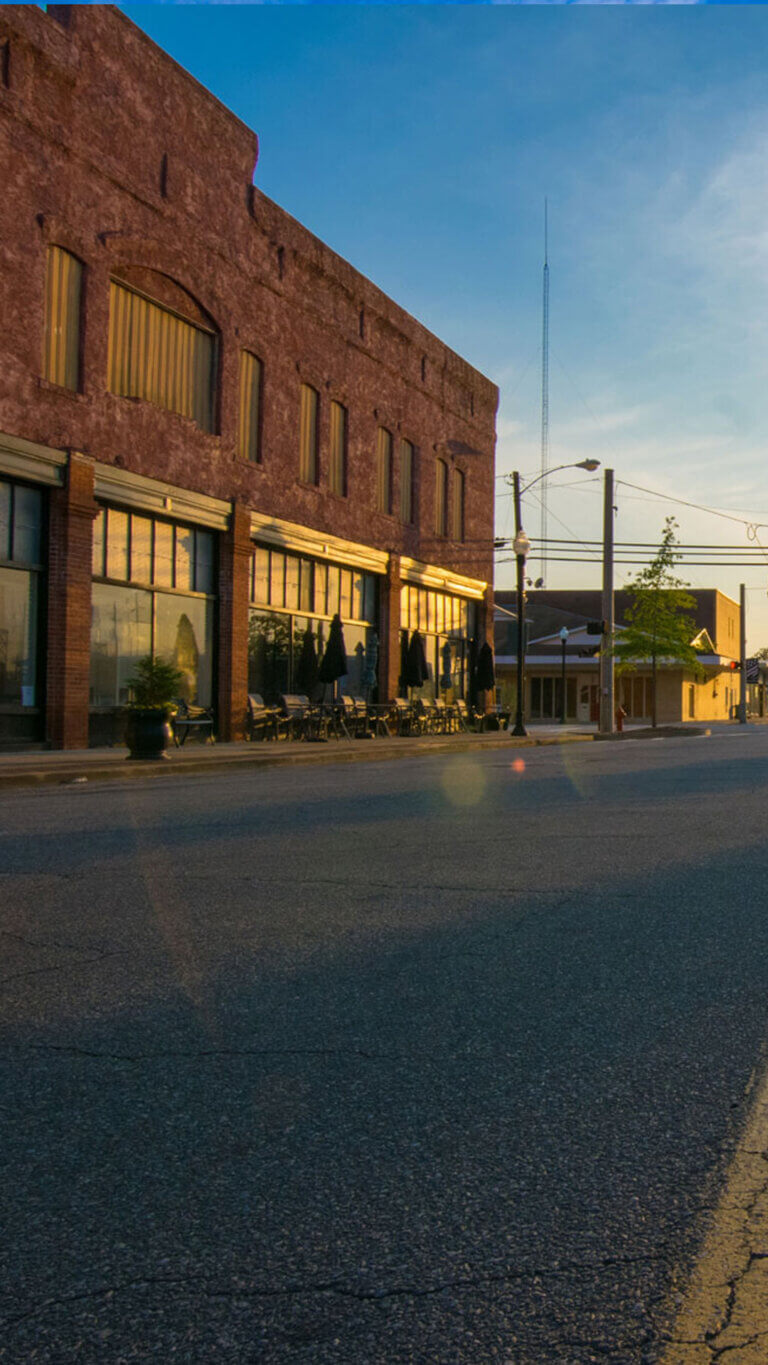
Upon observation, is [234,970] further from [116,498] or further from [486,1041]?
[116,498]

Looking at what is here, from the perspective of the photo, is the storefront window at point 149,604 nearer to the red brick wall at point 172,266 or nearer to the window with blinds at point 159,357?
the red brick wall at point 172,266

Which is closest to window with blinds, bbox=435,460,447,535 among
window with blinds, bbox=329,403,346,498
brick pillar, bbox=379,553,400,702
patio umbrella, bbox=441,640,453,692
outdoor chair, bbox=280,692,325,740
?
patio umbrella, bbox=441,640,453,692

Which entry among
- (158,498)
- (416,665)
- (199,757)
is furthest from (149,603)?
(416,665)

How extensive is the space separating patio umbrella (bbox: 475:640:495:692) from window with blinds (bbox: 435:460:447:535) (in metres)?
4.25

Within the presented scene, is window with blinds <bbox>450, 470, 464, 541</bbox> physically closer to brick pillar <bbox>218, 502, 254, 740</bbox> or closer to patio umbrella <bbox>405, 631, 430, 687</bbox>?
patio umbrella <bbox>405, 631, 430, 687</bbox>

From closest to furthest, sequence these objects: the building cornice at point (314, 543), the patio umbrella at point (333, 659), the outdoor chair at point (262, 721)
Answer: the outdoor chair at point (262, 721) < the building cornice at point (314, 543) < the patio umbrella at point (333, 659)

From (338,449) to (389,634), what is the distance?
5.42 meters

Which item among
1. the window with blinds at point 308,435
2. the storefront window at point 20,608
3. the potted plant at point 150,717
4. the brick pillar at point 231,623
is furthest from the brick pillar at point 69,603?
the window with blinds at point 308,435

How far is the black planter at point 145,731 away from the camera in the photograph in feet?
62.6

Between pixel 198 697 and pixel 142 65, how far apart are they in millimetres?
12191

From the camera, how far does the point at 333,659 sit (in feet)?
98.2

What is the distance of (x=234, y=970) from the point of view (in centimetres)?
541

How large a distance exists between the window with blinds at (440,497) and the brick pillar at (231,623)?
494 inches

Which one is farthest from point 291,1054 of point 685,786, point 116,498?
point 116,498
